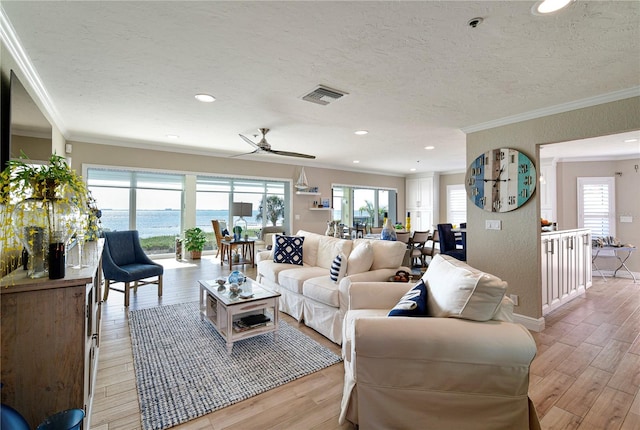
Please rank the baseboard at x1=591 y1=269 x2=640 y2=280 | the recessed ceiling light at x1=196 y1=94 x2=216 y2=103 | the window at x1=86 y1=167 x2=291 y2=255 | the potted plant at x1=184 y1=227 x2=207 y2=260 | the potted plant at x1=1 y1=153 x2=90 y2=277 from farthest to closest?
1. the potted plant at x1=184 y1=227 x2=207 y2=260
2. the window at x1=86 y1=167 x2=291 y2=255
3. the baseboard at x1=591 y1=269 x2=640 y2=280
4. the recessed ceiling light at x1=196 y1=94 x2=216 y2=103
5. the potted plant at x1=1 y1=153 x2=90 y2=277

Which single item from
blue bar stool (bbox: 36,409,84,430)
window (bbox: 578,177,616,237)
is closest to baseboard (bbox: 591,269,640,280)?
window (bbox: 578,177,616,237)

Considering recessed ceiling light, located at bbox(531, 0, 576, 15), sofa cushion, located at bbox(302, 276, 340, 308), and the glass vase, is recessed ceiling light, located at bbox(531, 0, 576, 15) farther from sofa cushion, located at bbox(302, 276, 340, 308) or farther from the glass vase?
the glass vase

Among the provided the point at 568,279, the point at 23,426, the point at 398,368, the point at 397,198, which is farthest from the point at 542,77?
the point at 397,198

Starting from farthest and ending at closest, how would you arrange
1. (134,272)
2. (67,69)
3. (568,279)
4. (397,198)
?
(397,198), (568,279), (134,272), (67,69)

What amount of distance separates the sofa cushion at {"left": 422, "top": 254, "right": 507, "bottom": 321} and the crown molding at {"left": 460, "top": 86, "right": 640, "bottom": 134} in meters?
2.62

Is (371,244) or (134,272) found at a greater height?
(371,244)

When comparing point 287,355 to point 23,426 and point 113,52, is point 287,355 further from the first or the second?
point 113,52

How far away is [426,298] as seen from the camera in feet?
6.44

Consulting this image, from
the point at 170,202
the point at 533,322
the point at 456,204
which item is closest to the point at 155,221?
the point at 170,202

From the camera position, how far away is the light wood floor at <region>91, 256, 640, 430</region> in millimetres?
1847

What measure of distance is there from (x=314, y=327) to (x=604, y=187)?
690 centimetres

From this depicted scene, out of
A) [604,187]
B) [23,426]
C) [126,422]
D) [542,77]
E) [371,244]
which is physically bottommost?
[126,422]

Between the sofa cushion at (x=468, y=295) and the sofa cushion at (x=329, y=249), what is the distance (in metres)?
1.91

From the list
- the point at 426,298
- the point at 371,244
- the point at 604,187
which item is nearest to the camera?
the point at 426,298
